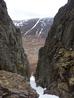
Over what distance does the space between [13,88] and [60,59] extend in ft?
87.0

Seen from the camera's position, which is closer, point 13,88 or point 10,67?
point 13,88

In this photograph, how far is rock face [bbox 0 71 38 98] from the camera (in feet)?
98.5

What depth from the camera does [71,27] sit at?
199 feet

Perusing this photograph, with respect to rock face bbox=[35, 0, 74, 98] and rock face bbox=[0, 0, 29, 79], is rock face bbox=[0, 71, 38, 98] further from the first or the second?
rock face bbox=[35, 0, 74, 98]

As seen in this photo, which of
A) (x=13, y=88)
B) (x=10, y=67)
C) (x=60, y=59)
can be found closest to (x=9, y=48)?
(x=10, y=67)

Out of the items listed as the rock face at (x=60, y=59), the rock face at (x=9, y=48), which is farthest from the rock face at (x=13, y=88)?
the rock face at (x=60, y=59)

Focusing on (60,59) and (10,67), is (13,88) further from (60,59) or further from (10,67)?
(60,59)

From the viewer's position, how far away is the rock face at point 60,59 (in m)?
51.0

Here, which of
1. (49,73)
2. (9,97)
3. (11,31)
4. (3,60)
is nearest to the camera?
(9,97)

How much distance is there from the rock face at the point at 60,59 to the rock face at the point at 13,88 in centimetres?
1551

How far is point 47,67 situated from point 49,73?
4018 mm

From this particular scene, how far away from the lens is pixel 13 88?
31844 millimetres

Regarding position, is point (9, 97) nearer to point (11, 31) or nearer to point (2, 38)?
point (2, 38)

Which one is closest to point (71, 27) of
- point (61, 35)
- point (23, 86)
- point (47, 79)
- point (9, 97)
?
point (61, 35)
